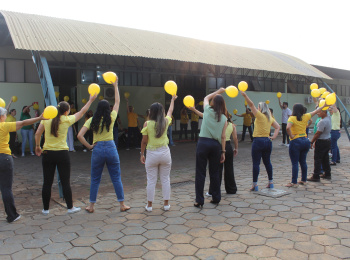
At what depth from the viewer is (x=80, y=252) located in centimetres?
306

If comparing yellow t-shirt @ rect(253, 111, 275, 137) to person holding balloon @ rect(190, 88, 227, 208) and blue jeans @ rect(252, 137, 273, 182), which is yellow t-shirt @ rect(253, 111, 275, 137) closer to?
blue jeans @ rect(252, 137, 273, 182)

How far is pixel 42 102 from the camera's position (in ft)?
39.8

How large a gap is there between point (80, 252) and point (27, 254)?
541 mm

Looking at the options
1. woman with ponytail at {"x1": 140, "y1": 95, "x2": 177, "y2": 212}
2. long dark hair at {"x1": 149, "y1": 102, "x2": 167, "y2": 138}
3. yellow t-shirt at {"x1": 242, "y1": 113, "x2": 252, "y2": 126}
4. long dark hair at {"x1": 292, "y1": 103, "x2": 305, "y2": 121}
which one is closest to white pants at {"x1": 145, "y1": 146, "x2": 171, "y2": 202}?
woman with ponytail at {"x1": 140, "y1": 95, "x2": 177, "y2": 212}

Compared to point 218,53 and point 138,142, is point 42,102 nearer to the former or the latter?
point 138,142

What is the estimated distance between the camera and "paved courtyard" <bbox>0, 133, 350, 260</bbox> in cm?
304

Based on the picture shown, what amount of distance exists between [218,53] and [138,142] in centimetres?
515

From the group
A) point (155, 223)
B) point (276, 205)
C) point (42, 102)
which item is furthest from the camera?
point (42, 102)

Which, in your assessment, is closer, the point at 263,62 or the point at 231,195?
the point at 231,195

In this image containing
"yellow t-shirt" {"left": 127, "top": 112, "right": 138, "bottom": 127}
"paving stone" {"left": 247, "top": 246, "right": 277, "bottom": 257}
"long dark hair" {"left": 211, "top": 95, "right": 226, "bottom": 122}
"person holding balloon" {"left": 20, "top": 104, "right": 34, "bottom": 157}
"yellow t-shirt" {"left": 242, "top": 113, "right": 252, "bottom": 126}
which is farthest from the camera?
"yellow t-shirt" {"left": 242, "top": 113, "right": 252, "bottom": 126}

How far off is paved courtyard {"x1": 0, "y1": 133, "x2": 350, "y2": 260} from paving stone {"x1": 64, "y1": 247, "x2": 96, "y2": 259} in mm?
10

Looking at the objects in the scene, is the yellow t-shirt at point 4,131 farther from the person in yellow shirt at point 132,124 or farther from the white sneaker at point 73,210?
the person in yellow shirt at point 132,124

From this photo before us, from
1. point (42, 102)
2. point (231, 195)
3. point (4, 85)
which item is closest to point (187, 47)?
point (42, 102)

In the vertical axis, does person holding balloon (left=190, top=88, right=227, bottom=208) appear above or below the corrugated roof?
below
